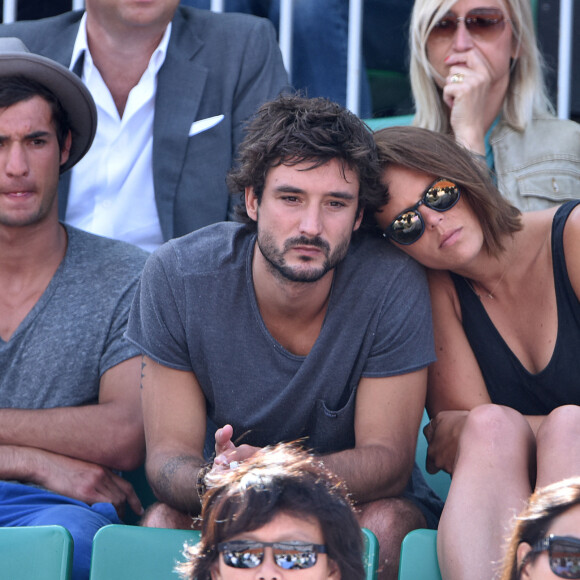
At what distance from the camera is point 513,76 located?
134 inches

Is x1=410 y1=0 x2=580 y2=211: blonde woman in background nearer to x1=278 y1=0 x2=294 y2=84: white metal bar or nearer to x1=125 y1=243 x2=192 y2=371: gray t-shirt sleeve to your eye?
x1=278 y1=0 x2=294 y2=84: white metal bar

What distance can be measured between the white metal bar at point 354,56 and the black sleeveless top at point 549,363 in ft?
4.96

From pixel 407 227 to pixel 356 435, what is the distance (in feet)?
1.71

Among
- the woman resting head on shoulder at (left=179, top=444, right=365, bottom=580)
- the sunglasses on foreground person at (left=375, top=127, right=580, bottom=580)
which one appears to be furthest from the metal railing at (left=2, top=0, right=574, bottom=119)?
the woman resting head on shoulder at (left=179, top=444, right=365, bottom=580)

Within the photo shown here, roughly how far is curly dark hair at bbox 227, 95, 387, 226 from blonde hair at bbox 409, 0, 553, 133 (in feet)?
2.49

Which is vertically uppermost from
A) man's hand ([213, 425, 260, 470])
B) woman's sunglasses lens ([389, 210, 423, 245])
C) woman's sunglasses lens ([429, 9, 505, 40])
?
woman's sunglasses lens ([429, 9, 505, 40])

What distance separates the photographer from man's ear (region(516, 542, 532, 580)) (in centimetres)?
164

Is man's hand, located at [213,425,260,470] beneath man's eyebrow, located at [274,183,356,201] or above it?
beneath

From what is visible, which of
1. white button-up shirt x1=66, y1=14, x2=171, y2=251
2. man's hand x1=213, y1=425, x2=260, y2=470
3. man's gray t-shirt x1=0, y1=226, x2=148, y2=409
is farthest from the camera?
white button-up shirt x1=66, y1=14, x2=171, y2=251

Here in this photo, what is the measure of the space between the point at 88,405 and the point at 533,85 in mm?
1693

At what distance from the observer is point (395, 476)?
2.47 m

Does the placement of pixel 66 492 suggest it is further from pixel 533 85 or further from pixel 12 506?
pixel 533 85

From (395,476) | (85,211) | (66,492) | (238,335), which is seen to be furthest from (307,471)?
(85,211)

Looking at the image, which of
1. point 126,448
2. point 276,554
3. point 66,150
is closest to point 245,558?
point 276,554
